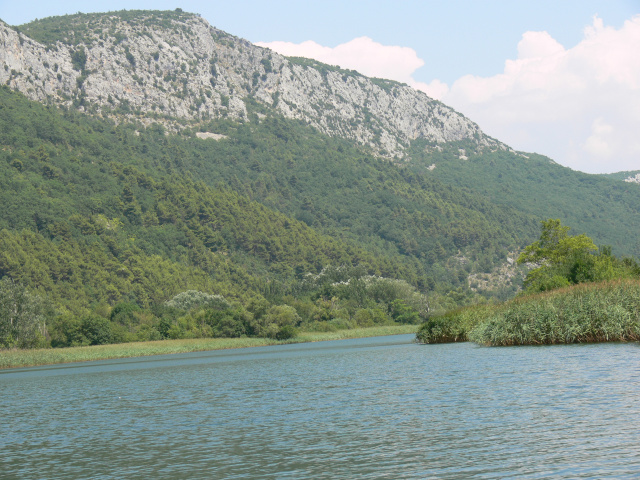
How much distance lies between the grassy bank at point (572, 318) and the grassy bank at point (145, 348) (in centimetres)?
6182

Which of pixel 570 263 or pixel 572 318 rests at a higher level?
pixel 570 263

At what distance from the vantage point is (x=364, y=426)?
26.7 m

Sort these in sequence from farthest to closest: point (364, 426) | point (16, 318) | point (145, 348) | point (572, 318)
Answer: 1. point (145, 348)
2. point (16, 318)
3. point (572, 318)
4. point (364, 426)

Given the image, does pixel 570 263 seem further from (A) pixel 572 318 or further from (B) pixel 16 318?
(B) pixel 16 318

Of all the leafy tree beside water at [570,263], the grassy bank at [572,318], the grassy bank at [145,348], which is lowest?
the grassy bank at [145,348]

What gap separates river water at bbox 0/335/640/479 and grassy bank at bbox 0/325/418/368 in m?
50.2

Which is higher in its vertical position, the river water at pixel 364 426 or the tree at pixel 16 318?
the tree at pixel 16 318

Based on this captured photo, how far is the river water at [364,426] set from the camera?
20.0m

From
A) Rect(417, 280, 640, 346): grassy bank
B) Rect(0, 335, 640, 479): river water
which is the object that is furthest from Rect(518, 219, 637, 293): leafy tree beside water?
Rect(0, 335, 640, 479): river water

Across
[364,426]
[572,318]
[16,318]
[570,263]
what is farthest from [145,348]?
[364,426]

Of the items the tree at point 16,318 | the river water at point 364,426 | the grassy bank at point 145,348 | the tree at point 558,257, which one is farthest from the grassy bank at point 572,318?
the tree at point 16,318

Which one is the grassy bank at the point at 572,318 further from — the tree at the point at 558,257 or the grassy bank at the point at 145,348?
the grassy bank at the point at 145,348

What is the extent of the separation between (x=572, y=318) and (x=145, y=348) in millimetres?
79284

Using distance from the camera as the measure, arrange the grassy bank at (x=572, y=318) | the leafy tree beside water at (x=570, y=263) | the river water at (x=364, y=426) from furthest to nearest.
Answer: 1. the leafy tree beside water at (x=570, y=263)
2. the grassy bank at (x=572, y=318)
3. the river water at (x=364, y=426)
